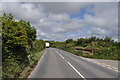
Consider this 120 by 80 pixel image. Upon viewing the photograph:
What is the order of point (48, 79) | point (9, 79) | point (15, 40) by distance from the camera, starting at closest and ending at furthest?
1. point (9, 79)
2. point (48, 79)
3. point (15, 40)

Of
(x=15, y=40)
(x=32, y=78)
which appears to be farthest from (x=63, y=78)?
(x=15, y=40)

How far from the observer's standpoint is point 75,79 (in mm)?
9078

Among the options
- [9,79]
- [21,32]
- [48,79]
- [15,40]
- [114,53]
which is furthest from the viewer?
[114,53]

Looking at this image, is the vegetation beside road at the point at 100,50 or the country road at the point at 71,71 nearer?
the country road at the point at 71,71

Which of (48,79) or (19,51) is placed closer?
(48,79)

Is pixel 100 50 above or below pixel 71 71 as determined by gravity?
above

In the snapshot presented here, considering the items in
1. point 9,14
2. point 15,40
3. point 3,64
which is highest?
point 9,14

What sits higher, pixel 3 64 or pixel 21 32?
pixel 21 32

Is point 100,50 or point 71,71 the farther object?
point 100,50

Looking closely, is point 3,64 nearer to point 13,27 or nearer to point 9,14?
point 13,27

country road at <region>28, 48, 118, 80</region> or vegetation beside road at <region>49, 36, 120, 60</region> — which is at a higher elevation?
vegetation beside road at <region>49, 36, 120, 60</region>

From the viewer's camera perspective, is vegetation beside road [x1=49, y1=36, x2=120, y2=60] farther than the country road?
Yes

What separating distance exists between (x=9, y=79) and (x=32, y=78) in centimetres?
200

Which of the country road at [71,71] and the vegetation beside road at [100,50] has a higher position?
the vegetation beside road at [100,50]
